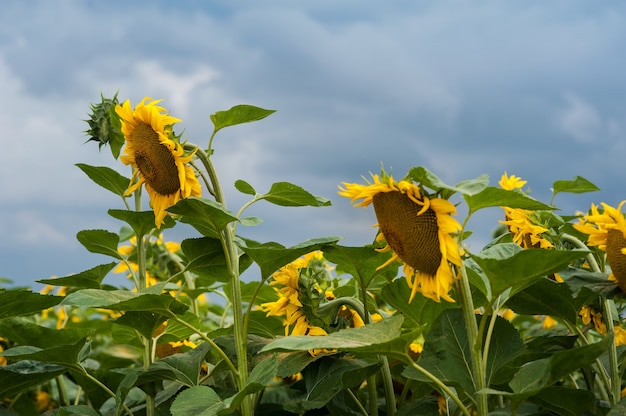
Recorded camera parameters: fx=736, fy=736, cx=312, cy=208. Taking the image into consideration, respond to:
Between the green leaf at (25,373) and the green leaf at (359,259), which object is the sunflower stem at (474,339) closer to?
the green leaf at (359,259)

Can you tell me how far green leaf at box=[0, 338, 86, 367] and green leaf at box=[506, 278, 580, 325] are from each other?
42.4 inches

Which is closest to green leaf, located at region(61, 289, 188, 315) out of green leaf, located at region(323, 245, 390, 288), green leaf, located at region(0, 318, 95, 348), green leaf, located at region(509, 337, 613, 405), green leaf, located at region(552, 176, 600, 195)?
green leaf, located at region(323, 245, 390, 288)

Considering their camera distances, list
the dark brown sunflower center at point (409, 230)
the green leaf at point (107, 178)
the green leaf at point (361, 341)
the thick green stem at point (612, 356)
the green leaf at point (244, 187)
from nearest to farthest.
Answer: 1. the green leaf at point (361, 341)
2. the dark brown sunflower center at point (409, 230)
3. the thick green stem at point (612, 356)
4. the green leaf at point (244, 187)
5. the green leaf at point (107, 178)

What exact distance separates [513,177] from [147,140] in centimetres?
104

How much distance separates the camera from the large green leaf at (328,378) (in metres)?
1.61

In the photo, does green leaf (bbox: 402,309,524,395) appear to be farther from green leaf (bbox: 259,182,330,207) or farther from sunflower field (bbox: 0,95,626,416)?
green leaf (bbox: 259,182,330,207)

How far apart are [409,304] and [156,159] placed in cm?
72

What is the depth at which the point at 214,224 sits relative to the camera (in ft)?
5.73

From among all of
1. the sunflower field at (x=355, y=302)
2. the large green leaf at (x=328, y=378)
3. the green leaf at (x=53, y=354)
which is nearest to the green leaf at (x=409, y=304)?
the sunflower field at (x=355, y=302)

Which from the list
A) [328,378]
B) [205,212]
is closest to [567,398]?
[328,378]

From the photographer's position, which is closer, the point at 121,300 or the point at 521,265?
the point at 521,265

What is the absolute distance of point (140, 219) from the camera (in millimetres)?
2045

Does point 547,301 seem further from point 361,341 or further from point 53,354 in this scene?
point 53,354

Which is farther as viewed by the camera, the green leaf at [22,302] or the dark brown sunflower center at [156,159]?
the green leaf at [22,302]
